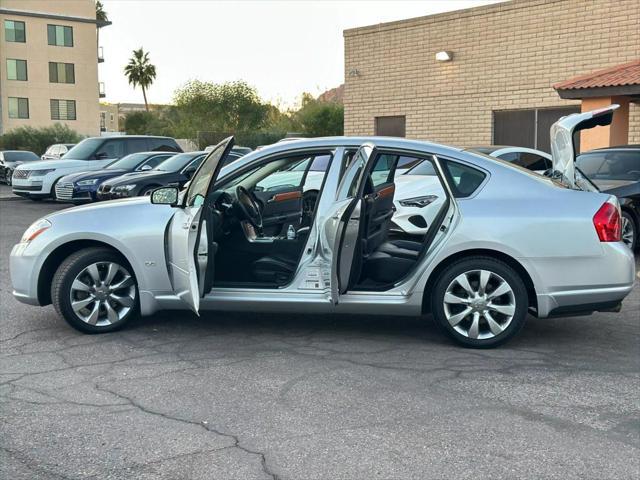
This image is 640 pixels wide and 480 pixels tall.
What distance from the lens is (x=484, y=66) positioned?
20.8 m

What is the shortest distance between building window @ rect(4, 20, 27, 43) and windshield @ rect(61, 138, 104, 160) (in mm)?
41730

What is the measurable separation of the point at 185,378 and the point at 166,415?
724 mm

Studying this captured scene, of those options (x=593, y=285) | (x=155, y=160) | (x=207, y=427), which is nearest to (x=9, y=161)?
(x=155, y=160)

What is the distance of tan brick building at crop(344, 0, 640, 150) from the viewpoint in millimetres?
18828

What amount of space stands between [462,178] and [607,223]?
1137 mm

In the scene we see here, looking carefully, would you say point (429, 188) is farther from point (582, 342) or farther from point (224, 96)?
point (224, 96)

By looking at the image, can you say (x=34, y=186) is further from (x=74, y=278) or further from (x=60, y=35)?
(x=60, y=35)

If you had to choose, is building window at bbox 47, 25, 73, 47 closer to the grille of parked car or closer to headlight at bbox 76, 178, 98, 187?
the grille of parked car

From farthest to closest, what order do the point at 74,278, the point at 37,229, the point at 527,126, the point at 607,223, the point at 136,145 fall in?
the point at 136,145, the point at 527,126, the point at 37,229, the point at 74,278, the point at 607,223

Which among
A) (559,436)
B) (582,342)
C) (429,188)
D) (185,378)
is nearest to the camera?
(559,436)

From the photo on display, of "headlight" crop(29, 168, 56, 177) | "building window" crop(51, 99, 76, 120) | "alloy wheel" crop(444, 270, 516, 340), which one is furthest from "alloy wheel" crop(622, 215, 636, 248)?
"building window" crop(51, 99, 76, 120)

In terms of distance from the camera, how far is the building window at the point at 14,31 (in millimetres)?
58125

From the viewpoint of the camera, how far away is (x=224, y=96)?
205 ft

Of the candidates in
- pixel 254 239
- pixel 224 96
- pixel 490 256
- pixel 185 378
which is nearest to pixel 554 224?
pixel 490 256
